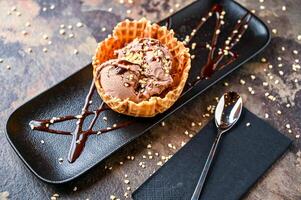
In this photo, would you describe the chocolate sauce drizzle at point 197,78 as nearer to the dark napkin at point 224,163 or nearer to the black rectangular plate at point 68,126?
the black rectangular plate at point 68,126

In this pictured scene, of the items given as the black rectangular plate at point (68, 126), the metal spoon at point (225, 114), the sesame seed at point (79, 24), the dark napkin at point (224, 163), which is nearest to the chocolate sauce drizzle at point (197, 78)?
the black rectangular plate at point (68, 126)

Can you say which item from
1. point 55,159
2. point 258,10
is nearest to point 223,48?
point 258,10

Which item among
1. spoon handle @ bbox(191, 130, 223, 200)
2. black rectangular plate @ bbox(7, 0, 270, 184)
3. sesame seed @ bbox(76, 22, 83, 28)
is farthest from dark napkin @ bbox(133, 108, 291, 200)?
sesame seed @ bbox(76, 22, 83, 28)

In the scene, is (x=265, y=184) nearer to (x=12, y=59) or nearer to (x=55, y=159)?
(x=55, y=159)

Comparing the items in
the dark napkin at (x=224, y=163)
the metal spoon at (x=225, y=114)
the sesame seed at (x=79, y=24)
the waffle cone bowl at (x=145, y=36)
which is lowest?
the dark napkin at (x=224, y=163)

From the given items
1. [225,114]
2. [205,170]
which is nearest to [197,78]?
[225,114]

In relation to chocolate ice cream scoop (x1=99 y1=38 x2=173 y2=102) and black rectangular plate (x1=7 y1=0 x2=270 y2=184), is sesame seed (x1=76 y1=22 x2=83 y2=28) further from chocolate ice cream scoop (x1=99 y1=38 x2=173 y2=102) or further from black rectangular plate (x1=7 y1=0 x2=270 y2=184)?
chocolate ice cream scoop (x1=99 y1=38 x2=173 y2=102)
